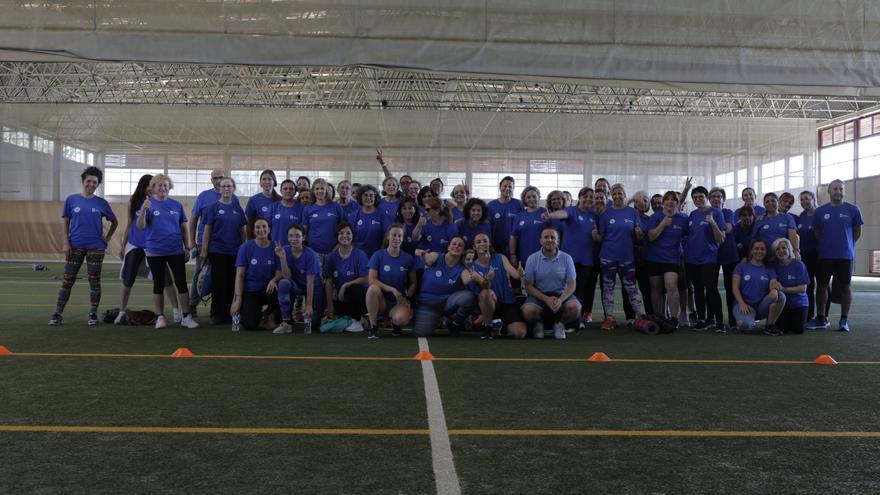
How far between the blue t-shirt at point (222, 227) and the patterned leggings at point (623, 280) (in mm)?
4072

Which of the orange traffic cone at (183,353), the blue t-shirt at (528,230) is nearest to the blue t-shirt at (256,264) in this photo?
the orange traffic cone at (183,353)

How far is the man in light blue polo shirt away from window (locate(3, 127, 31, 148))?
25546 millimetres

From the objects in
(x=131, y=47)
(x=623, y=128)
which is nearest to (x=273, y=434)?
(x=131, y=47)

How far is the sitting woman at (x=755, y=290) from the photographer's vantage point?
7176mm

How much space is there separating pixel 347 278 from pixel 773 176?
22002 millimetres

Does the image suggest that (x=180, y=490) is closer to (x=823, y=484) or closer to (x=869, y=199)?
(x=823, y=484)

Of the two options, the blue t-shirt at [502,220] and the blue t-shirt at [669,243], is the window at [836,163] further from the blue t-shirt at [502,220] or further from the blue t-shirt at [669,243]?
the blue t-shirt at [502,220]

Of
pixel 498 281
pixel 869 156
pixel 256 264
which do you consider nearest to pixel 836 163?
pixel 869 156

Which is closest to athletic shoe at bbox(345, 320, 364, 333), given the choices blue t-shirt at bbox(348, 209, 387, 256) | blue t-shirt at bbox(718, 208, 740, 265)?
blue t-shirt at bbox(348, 209, 387, 256)

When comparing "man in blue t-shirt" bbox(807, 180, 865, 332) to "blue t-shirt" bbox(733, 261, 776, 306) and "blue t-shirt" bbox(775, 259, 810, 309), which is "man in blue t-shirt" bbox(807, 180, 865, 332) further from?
"blue t-shirt" bbox(733, 261, 776, 306)

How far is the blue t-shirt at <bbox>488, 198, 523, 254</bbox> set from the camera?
7680 mm

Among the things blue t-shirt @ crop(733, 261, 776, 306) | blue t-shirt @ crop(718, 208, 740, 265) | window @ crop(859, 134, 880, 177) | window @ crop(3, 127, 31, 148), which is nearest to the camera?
blue t-shirt @ crop(733, 261, 776, 306)

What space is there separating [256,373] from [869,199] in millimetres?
29007

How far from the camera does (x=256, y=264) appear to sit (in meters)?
7.00
